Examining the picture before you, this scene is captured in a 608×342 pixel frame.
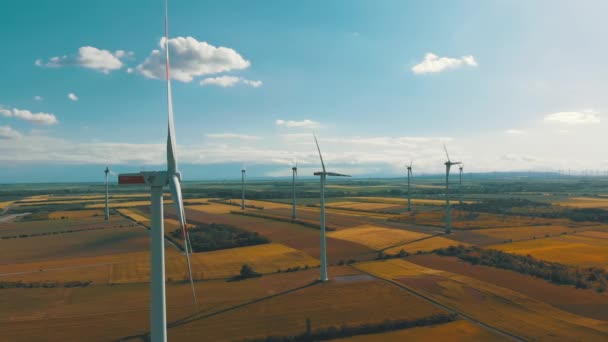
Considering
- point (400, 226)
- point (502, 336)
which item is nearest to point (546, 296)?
point (502, 336)

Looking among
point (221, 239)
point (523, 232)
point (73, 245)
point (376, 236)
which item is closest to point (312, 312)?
point (221, 239)

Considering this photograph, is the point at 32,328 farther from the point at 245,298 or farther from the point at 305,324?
the point at 305,324

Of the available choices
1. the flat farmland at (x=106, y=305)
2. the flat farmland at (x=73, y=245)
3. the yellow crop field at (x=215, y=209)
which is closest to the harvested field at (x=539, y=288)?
the flat farmland at (x=106, y=305)

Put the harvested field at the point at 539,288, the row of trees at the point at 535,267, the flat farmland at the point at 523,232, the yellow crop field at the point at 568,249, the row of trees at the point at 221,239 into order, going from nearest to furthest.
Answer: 1. the harvested field at the point at 539,288
2. the row of trees at the point at 535,267
3. the yellow crop field at the point at 568,249
4. the row of trees at the point at 221,239
5. the flat farmland at the point at 523,232

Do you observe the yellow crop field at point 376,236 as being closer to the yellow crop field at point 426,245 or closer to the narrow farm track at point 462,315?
the yellow crop field at point 426,245

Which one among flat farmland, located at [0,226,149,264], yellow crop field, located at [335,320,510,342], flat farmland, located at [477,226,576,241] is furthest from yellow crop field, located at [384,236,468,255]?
flat farmland, located at [0,226,149,264]

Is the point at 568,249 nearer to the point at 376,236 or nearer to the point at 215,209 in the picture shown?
the point at 376,236

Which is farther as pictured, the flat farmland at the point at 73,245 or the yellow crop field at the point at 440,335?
the flat farmland at the point at 73,245

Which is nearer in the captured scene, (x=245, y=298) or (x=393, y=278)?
(x=245, y=298)
